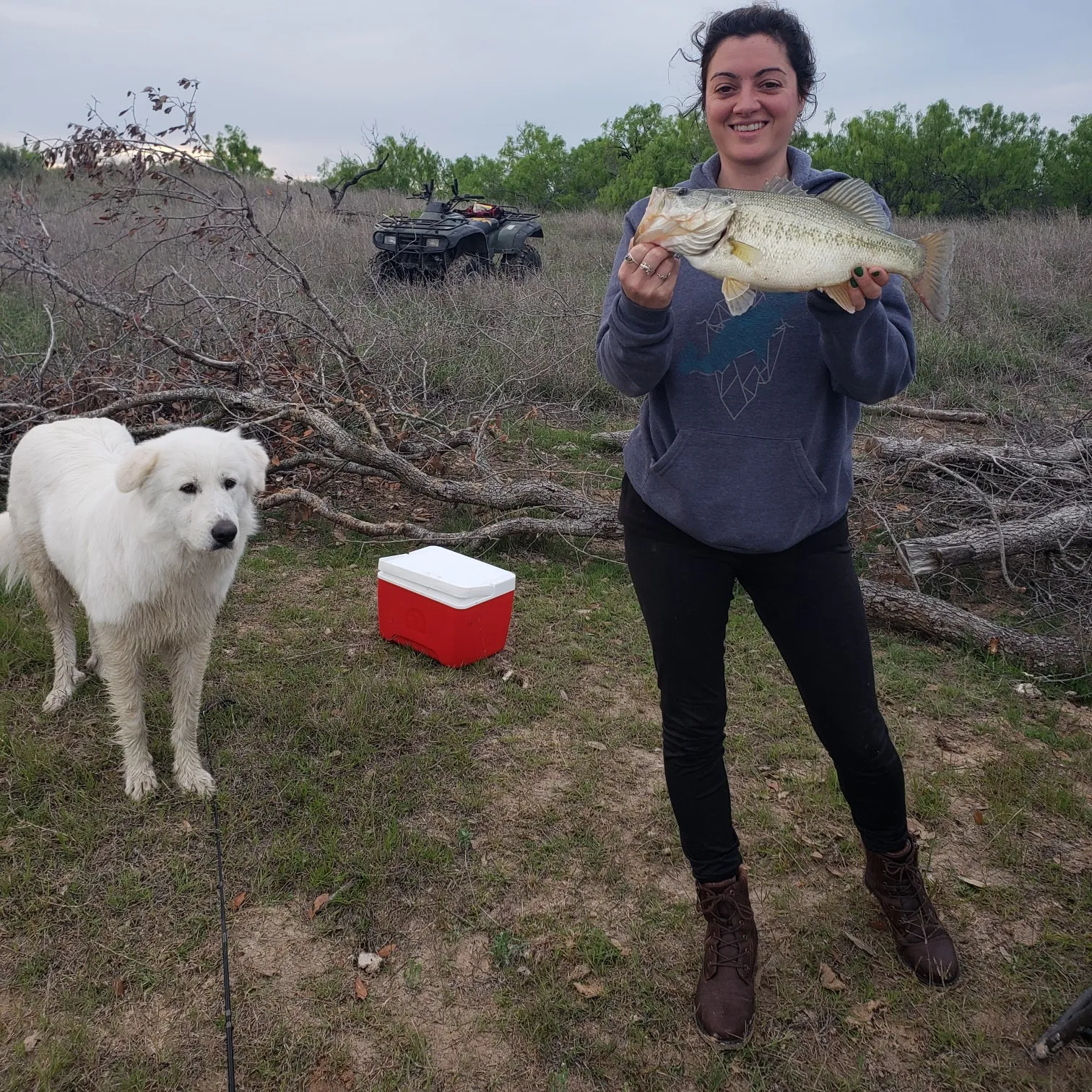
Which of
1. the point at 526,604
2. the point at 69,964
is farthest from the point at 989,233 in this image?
the point at 69,964

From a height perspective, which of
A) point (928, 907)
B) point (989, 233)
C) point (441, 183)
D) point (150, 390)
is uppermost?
point (441, 183)

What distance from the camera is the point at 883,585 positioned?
15.2 ft

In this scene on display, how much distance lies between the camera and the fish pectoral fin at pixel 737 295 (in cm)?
172

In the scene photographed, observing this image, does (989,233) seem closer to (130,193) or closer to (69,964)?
(130,193)

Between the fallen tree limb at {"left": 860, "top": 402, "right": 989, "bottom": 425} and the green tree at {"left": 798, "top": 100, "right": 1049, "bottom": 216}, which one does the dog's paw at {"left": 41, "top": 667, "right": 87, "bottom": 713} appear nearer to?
the fallen tree limb at {"left": 860, "top": 402, "right": 989, "bottom": 425}

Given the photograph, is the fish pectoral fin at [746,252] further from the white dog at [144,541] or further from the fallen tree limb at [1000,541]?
the fallen tree limb at [1000,541]

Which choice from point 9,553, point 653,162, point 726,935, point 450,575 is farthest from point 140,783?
point 653,162

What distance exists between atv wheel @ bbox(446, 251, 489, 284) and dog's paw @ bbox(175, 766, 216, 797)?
898 cm

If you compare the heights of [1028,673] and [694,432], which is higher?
[694,432]

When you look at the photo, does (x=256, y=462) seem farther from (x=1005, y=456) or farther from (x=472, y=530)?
(x=1005, y=456)

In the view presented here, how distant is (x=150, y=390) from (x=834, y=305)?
5.68 meters

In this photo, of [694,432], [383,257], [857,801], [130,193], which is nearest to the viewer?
[694,432]

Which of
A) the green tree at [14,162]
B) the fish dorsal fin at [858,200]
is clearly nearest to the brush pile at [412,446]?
the fish dorsal fin at [858,200]

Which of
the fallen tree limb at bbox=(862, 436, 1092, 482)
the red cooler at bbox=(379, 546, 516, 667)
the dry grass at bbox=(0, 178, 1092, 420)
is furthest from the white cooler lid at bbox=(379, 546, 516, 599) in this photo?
the fallen tree limb at bbox=(862, 436, 1092, 482)
